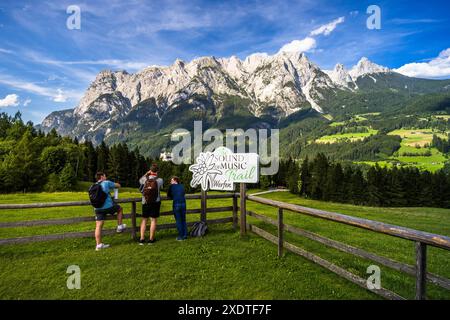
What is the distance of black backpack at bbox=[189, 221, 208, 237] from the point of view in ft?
38.4

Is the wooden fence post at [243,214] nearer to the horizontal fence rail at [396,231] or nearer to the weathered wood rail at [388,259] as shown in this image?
the weathered wood rail at [388,259]

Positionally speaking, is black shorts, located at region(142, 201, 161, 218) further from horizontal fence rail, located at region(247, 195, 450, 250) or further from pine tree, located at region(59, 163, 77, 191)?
pine tree, located at region(59, 163, 77, 191)

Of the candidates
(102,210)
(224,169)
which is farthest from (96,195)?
(224,169)

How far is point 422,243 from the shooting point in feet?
16.4

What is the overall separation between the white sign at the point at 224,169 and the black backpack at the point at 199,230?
1694mm

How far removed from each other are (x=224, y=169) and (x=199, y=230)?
296cm

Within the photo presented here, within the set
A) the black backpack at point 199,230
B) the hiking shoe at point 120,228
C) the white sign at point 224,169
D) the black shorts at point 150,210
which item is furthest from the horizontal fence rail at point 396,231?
the hiking shoe at point 120,228

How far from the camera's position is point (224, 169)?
12.1 metres

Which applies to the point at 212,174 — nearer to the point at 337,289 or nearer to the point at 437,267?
the point at 337,289

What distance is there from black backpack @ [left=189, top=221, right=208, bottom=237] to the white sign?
1.69 metres

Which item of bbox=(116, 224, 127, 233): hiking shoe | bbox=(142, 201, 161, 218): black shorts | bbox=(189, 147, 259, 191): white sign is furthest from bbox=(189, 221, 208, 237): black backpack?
bbox=(116, 224, 127, 233): hiking shoe

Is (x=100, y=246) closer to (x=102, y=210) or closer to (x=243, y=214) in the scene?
(x=102, y=210)

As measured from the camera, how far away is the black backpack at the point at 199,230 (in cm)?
1170
